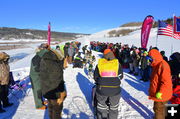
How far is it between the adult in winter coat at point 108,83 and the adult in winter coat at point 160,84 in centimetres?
66

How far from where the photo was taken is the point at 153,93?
3.01m

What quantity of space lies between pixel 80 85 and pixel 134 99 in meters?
2.49

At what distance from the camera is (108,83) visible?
9.51 ft

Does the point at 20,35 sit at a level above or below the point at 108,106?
above

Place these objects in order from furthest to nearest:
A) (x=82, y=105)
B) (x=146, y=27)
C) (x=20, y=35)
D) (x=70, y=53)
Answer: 1. (x=20, y=35)
2. (x=70, y=53)
3. (x=146, y=27)
4. (x=82, y=105)

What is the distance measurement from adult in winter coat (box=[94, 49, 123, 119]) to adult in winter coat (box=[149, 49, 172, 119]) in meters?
0.66

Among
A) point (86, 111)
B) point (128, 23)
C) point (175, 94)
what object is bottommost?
point (86, 111)

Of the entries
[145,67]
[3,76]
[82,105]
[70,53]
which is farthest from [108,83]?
[70,53]

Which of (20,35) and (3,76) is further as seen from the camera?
(20,35)

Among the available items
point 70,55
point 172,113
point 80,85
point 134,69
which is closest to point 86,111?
point 172,113

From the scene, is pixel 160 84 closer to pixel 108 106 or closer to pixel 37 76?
pixel 108 106

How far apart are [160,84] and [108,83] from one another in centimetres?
93

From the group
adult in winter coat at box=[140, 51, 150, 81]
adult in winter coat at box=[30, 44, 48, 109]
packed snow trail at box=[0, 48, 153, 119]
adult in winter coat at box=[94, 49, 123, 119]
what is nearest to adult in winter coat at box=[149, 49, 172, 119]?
adult in winter coat at box=[94, 49, 123, 119]

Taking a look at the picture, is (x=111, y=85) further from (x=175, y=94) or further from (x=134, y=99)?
(x=134, y=99)
